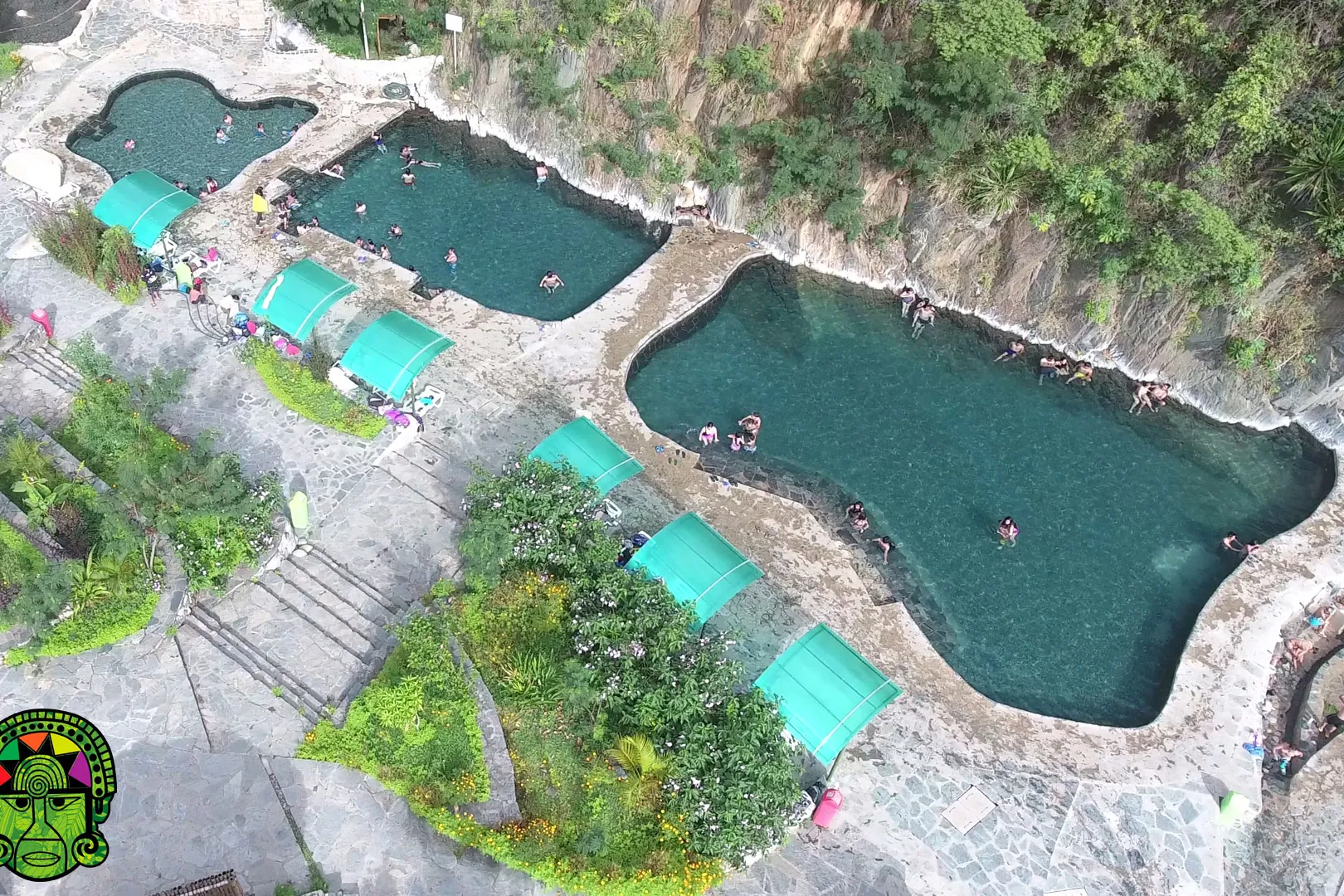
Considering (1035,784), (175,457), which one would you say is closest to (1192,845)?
(1035,784)

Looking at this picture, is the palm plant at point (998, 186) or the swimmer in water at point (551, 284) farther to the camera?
the swimmer in water at point (551, 284)

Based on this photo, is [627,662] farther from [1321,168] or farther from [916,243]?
[1321,168]

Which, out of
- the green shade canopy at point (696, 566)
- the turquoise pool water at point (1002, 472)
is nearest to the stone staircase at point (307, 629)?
the green shade canopy at point (696, 566)

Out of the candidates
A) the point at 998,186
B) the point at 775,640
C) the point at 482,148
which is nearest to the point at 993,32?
the point at 998,186

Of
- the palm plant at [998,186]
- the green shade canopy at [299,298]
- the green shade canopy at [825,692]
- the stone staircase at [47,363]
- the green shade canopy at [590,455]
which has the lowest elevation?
the stone staircase at [47,363]

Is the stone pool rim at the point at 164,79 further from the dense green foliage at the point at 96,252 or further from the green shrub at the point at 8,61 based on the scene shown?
the dense green foliage at the point at 96,252

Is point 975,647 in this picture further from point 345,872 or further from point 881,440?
point 345,872
